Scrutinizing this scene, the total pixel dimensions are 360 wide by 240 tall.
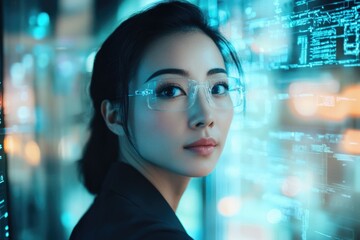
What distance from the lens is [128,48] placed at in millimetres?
959

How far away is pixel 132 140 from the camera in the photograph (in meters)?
0.98

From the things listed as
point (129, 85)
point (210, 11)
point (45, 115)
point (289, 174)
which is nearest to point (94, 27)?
point (45, 115)

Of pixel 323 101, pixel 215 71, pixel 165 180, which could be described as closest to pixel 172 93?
pixel 215 71

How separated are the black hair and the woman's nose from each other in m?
0.16

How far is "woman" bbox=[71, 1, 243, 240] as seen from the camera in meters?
0.90

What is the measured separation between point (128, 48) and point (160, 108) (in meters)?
0.17

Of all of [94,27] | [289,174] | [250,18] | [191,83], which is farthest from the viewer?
[94,27]

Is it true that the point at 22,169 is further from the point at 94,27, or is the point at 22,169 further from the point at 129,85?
the point at 129,85

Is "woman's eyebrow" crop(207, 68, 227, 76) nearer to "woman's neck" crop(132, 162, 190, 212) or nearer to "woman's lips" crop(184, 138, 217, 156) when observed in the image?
"woman's lips" crop(184, 138, 217, 156)

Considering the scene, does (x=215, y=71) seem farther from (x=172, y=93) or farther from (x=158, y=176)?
(x=158, y=176)

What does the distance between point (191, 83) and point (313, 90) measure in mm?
324

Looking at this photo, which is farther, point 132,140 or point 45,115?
point 45,115

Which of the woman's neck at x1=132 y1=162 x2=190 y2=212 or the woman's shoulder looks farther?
the woman's neck at x1=132 y1=162 x2=190 y2=212

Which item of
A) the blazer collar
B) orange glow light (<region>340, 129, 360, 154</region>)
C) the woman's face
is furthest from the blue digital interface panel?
the blazer collar
